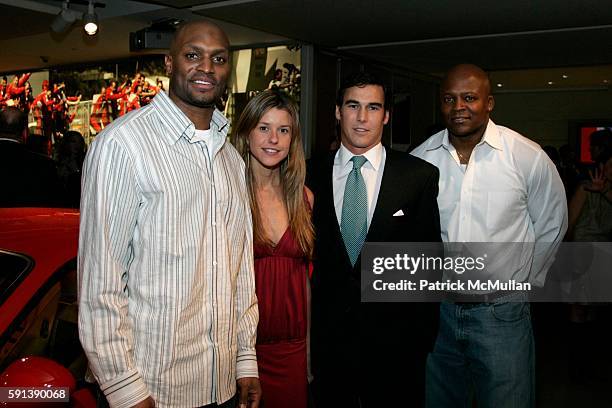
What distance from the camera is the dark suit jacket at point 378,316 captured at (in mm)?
2225

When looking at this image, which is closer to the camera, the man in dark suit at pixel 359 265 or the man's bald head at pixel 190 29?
the man's bald head at pixel 190 29

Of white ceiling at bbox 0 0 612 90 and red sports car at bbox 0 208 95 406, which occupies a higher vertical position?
white ceiling at bbox 0 0 612 90

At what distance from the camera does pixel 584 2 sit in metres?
6.19

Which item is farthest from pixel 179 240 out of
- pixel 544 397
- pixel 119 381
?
pixel 544 397

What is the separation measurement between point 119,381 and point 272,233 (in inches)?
35.6

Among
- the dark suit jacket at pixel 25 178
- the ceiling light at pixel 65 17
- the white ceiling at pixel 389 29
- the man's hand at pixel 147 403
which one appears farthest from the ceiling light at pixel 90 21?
the man's hand at pixel 147 403

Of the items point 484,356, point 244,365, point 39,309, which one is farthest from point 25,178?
point 484,356

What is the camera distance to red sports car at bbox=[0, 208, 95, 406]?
1.57 metres

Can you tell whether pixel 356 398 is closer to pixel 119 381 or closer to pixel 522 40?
pixel 119 381

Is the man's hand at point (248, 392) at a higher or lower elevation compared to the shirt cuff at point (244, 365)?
lower

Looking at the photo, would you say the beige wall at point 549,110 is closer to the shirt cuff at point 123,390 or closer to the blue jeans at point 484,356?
the blue jeans at point 484,356

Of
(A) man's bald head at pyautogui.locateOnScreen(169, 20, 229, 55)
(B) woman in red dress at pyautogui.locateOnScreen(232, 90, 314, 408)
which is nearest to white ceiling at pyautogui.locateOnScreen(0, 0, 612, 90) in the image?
(B) woman in red dress at pyautogui.locateOnScreen(232, 90, 314, 408)

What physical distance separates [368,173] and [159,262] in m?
1.02

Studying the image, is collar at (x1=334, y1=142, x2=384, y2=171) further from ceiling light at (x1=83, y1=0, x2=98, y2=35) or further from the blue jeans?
ceiling light at (x1=83, y1=0, x2=98, y2=35)
